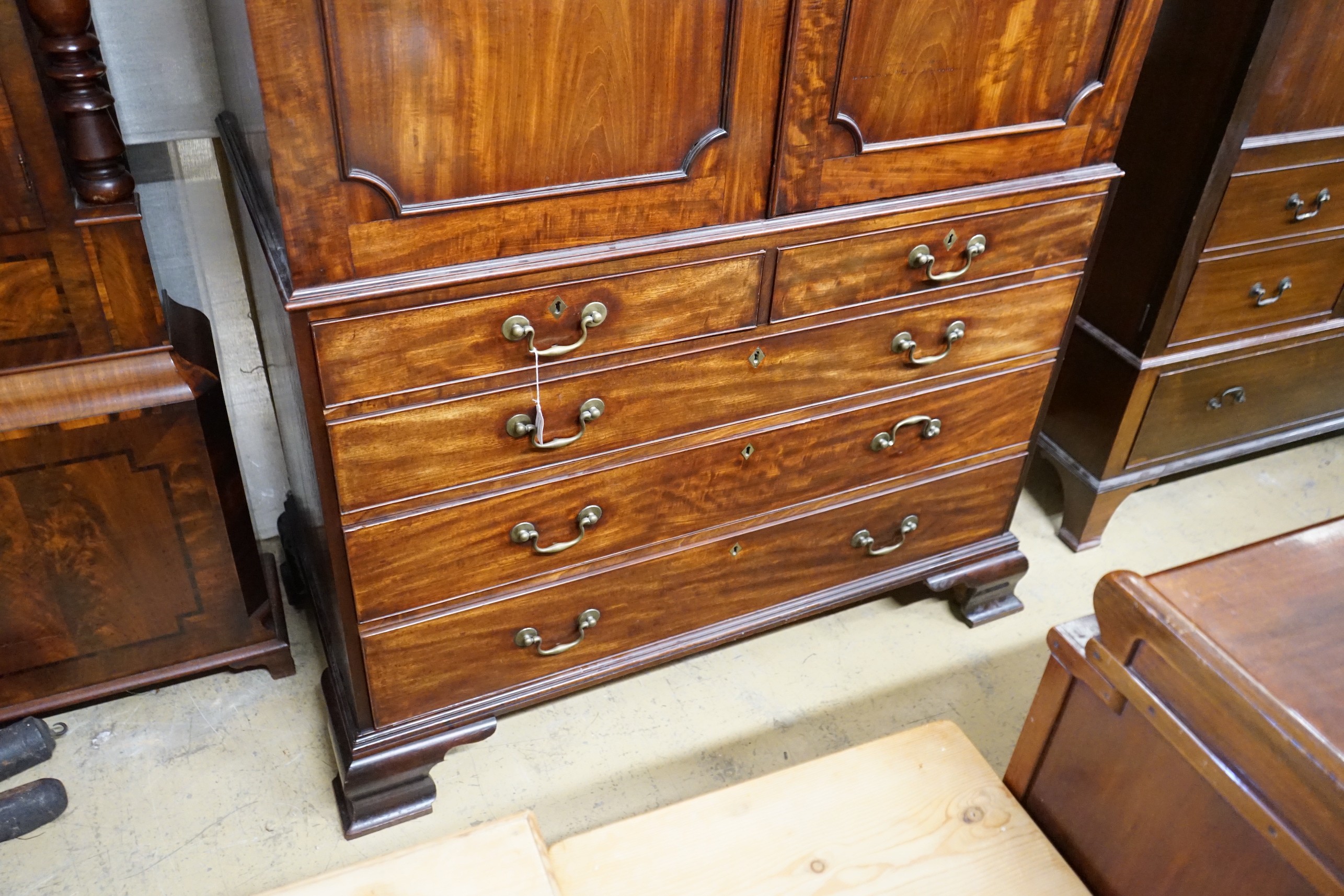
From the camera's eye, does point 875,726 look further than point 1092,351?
No

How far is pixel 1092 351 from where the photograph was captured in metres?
2.26

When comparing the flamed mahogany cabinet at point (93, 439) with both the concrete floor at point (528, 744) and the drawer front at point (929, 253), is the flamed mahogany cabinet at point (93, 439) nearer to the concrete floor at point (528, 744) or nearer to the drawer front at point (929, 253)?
the concrete floor at point (528, 744)

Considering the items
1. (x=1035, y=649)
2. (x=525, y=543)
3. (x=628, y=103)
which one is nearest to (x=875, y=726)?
(x=1035, y=649)

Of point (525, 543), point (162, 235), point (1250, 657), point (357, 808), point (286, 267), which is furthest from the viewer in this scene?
point (162, 235)

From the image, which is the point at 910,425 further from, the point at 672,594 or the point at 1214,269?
the point at 1214,269

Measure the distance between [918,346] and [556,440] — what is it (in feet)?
2.11

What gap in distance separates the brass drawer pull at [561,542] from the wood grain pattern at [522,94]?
0.51 m

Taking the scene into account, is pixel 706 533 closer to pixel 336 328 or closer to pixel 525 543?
pixel 525 543

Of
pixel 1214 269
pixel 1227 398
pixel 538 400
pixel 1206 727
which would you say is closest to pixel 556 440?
pixel 538 400

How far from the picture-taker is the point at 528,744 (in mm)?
1902

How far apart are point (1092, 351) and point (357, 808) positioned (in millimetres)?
1734

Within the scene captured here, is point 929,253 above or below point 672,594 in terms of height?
above

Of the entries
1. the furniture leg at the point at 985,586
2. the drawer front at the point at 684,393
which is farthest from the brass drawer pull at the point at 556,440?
the furniture leg at the point at 985,586

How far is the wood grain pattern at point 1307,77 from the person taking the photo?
1.78 metres
